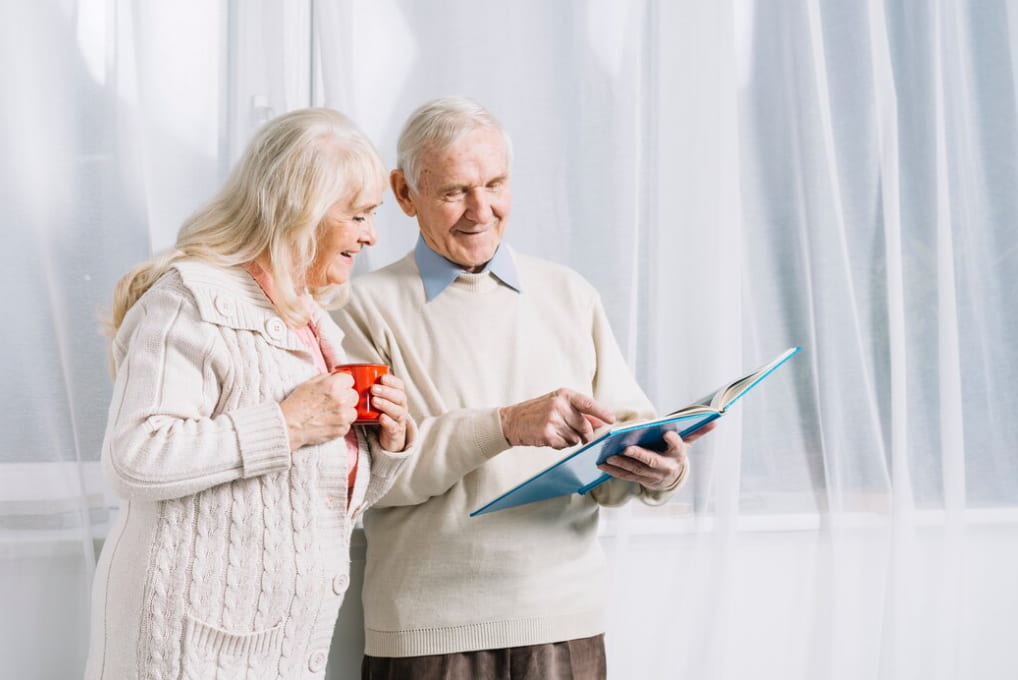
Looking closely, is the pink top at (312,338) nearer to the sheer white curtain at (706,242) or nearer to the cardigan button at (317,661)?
the cardigan button at (317,661)

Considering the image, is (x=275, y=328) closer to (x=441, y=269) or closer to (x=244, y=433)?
(x=244, y=433)

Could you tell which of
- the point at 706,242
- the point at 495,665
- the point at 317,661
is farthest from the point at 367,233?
the point at 706,242

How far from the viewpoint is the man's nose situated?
1.66m

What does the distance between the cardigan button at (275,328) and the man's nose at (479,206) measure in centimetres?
48

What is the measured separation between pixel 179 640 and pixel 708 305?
1.31m

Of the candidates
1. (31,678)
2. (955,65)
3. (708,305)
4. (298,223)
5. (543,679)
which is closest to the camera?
(298,223)

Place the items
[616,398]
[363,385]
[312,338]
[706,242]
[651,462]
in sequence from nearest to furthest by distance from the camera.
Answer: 1. [363,385]
2. [312,338]
3. [651,462]
4. [616,398]
5. [706,242]

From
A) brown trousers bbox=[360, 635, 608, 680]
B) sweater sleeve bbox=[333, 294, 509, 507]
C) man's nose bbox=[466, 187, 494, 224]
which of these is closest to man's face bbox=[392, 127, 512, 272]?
man's nose bbox=[466, 187, 494, 224]

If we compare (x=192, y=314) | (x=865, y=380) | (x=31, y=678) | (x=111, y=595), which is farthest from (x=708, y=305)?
(x=31, y=678)

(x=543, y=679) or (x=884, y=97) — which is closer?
(x=543, y=679)

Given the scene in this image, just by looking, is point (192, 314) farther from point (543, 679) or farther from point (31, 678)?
point (31, 678)

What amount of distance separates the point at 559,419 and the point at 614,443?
0.10 meters

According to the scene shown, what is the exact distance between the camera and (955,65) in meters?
2.27

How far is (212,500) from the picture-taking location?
4.02ft
